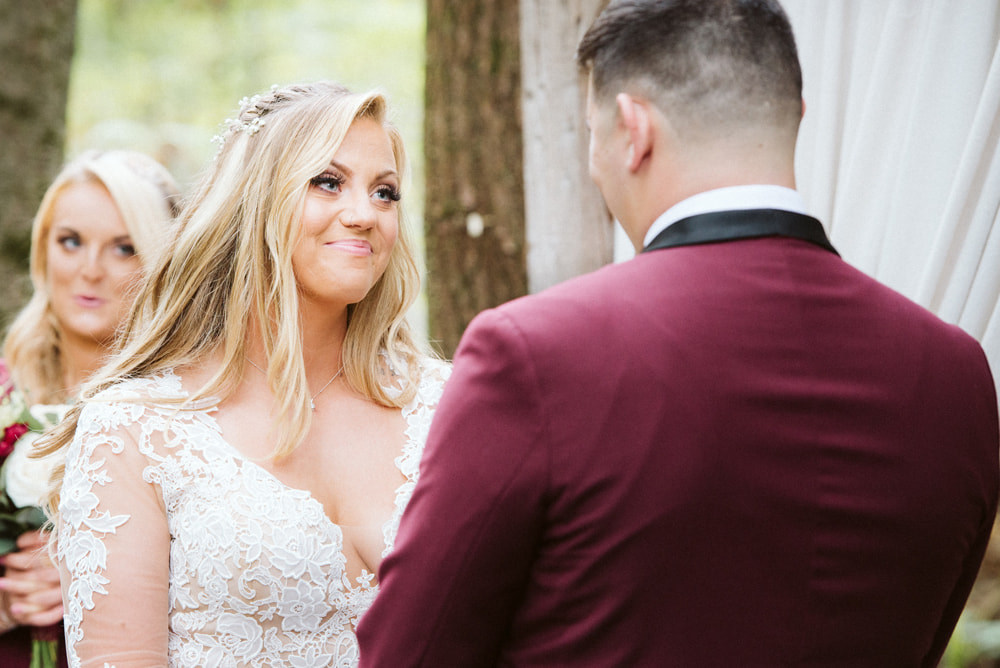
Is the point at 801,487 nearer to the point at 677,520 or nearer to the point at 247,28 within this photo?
the point at 677,520

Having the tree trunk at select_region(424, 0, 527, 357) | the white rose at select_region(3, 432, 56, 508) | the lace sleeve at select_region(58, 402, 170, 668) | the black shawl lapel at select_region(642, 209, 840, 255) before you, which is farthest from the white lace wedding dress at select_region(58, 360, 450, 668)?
the tree trunk at select_region(424, 0, 527, 357)

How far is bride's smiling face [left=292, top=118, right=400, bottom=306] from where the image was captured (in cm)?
238

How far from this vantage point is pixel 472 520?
1.37 meters

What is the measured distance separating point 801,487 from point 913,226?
3.63 feet

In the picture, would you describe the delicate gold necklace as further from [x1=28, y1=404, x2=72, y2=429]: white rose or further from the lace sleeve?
[x1=28, y1=404, x2=72, y2=429]: white rose

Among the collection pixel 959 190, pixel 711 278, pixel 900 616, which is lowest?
pixel 900 616

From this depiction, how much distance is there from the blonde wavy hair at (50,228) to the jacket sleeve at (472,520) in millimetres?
2455

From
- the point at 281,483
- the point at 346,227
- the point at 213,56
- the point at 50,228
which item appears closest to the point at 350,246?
the point at 346,227

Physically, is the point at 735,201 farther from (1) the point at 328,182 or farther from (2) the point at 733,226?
(1) the point at 328,182

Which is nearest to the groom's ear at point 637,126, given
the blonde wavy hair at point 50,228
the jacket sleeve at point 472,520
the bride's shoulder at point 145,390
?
the jacket sleeve at point 472,520

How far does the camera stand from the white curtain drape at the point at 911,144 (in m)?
2.09

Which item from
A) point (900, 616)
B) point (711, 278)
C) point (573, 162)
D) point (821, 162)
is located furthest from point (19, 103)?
point (900, 616)

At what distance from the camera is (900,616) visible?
148 centimetres

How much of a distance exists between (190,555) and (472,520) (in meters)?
1.09
